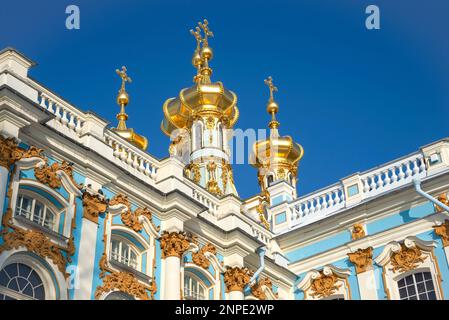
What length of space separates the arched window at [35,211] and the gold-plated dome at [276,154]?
19.9m

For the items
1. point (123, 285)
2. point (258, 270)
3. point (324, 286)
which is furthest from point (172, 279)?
point (324, 286)

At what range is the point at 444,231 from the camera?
55.3 feet

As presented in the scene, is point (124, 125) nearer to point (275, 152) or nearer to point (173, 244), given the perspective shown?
point (275, 152)

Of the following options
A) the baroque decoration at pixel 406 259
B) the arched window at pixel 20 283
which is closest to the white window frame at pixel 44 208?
the arched window at pixel 20 283

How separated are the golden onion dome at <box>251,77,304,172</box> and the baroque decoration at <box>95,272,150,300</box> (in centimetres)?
1914

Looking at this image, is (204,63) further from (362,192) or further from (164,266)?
(164,266)

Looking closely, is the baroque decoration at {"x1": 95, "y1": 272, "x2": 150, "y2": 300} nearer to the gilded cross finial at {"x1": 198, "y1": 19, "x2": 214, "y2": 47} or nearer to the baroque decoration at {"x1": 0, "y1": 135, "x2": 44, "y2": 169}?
the baroque decoration at {"x1": 0, "y1": 135, "x2": 44, "y2": 169}

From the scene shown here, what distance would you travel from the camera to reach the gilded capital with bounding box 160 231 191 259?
1575 cm

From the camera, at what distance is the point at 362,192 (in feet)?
62.0

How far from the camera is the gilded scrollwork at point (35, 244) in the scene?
12.7 metres

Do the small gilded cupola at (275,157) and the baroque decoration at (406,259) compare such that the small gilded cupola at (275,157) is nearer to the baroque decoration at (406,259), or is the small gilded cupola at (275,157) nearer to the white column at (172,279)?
the baroque decoration at (406,259)

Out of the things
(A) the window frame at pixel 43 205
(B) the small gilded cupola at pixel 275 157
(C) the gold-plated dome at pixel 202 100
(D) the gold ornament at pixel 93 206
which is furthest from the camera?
(B) the small gilded cupola at pixel 275 157
